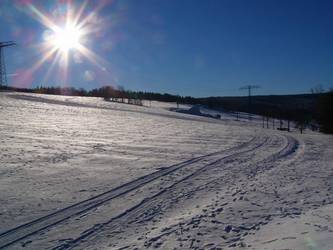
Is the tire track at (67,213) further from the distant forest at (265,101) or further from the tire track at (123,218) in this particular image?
the distant forest at (265,101)

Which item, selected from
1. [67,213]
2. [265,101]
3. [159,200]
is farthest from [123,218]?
[265,101]

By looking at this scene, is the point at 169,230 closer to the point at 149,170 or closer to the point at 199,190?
the point at 199,190

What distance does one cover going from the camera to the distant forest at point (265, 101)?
6367cm

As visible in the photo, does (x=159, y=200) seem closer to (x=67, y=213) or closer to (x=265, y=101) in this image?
(x=67, y=213)

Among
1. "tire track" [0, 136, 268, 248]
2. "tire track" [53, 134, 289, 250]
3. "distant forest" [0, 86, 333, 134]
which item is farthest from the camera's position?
"distant forest" [0, 86, 333, 134]

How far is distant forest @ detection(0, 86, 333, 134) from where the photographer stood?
209 ft

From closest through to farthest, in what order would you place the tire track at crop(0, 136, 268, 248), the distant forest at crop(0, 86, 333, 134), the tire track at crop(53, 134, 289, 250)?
the tire track at crop(53, 134, 289, 250)
the tire track at crop(0, 136, 268, 248)
the distant forest at crop(0, 86, 333, 134)

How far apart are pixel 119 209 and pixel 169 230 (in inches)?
58.9

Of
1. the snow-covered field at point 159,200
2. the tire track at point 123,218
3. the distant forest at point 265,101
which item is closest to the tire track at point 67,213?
the snow-covered field at point 159,200

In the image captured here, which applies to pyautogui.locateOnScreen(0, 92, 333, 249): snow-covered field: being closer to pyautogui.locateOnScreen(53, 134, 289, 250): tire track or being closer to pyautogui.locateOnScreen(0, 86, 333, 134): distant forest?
pyautogui.locateOnScreen(53, 134, 289, 250): tire track

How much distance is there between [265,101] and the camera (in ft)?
498

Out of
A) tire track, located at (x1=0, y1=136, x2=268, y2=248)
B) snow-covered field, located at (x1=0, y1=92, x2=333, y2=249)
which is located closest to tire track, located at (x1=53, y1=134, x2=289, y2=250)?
snow-covered field, located at (x1=0, y1=92, x2=333, y2=249)

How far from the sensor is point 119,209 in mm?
7723

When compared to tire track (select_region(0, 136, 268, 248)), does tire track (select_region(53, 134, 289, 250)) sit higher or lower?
lower
